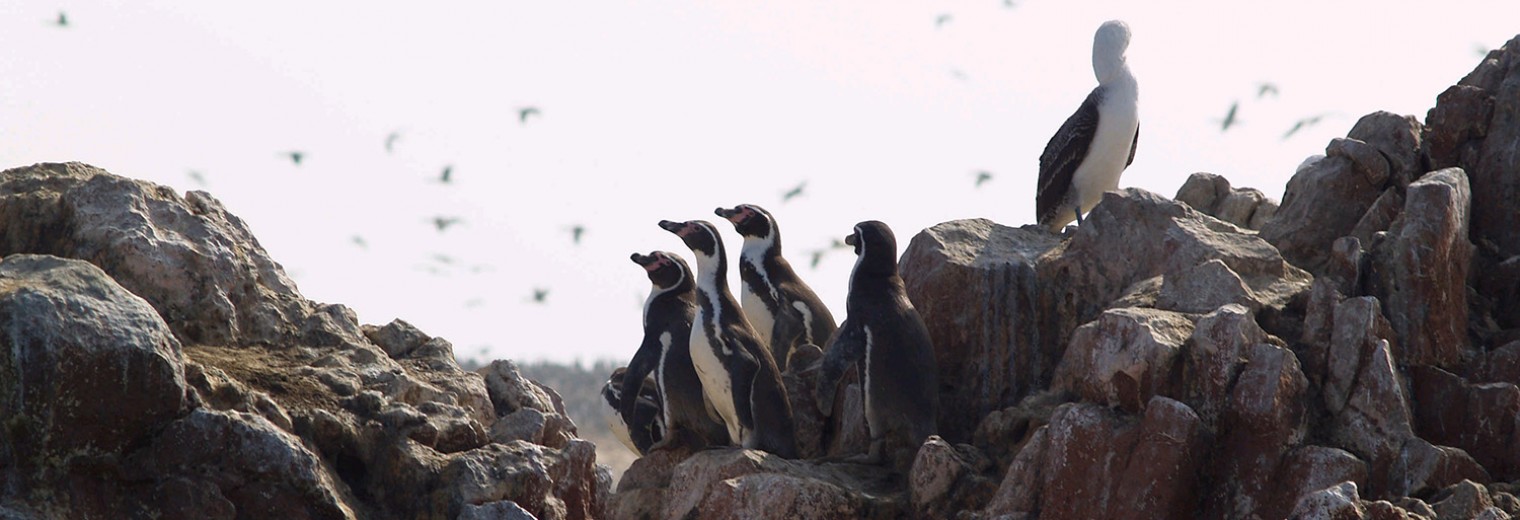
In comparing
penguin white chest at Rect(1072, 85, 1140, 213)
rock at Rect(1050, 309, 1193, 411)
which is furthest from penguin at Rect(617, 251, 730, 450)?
rock at Rect(1050, 309, 1193, 411)

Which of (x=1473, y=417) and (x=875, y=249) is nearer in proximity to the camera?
(x=1473, y=417)

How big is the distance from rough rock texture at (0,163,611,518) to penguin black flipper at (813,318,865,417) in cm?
213

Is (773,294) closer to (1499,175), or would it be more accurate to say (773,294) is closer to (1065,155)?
(1065,155)

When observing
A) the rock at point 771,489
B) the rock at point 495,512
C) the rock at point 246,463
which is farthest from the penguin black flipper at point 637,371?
the rock at point 246,463

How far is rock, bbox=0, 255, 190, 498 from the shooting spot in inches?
404

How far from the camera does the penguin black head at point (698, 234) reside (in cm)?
1700

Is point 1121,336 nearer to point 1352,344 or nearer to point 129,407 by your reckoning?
point 1352,344

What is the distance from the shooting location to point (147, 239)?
12383 mm

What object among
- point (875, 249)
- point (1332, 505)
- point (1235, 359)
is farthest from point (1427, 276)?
point (875, 249)

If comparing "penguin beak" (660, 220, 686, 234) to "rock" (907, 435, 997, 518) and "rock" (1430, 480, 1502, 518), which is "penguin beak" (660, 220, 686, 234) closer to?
"rock" (907, 435, 997, 518)

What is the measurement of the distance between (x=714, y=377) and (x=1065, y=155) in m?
4.69

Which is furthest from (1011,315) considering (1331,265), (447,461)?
(447,461)

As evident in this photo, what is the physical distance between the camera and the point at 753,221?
18.4 metres

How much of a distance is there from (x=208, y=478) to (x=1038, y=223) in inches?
373
